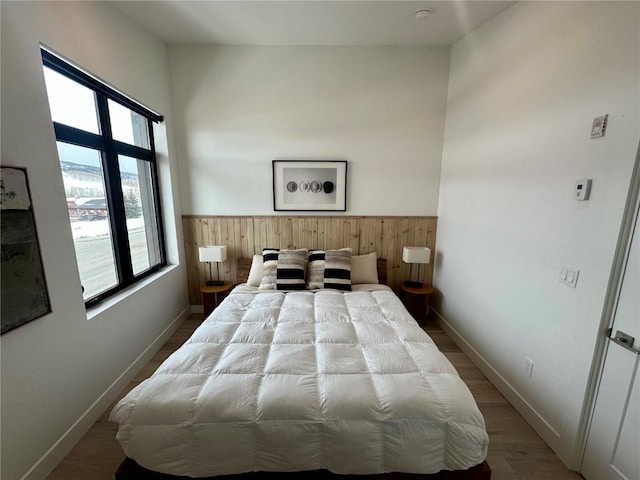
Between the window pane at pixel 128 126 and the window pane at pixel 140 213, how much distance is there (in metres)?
0.17

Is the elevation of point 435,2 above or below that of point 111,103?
above

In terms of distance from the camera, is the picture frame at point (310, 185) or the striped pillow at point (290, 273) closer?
the striped pillow at point (290, 273)

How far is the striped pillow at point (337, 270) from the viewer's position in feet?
8.75

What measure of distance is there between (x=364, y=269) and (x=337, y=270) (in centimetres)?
36

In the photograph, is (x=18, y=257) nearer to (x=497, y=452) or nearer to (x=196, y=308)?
(x=196, y=308)

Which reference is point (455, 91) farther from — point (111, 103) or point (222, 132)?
point (111, 103)

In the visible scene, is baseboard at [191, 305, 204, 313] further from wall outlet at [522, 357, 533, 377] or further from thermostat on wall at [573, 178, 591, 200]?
thermostat on wall at [573, 178, 591, 200]

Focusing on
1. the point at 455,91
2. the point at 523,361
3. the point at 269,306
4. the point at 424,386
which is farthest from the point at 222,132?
the point at 523,361

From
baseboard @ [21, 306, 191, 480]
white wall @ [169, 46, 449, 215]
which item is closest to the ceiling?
white wall @ [169, 46, 449, 215]

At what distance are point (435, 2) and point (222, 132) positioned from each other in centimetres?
223

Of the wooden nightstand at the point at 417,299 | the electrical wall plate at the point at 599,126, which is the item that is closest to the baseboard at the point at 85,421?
the wooden nightstand at the point at 417,299

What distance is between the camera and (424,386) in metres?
1.33

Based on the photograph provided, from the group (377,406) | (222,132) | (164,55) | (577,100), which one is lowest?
(377,406)

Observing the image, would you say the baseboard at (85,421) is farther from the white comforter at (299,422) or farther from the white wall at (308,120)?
the white wall at (308,120)
